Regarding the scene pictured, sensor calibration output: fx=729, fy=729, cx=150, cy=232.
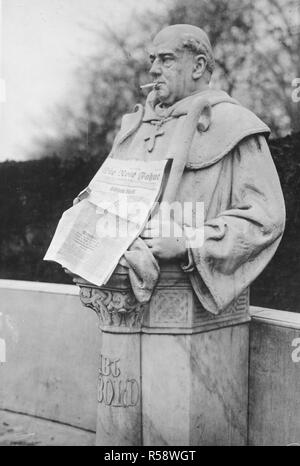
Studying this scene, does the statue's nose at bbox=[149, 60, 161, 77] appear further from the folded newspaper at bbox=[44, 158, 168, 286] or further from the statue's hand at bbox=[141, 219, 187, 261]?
the statue's hand at bbox=[141, 219, 187, 261]

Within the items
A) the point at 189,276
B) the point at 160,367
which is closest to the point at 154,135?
the point at 189,276

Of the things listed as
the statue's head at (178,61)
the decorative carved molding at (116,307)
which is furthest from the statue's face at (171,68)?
the decorative carved molding at (116,307)

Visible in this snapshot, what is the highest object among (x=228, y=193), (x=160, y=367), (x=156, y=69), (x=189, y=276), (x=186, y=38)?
(x=186, y=38)

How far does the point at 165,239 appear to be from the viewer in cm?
329

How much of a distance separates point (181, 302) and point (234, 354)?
0.50 metres

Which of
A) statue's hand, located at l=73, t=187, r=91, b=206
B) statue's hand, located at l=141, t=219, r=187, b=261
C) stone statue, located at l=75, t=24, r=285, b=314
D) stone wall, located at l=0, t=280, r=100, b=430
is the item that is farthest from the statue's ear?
stone wall, located at l=0, t=280, r=100, b=430

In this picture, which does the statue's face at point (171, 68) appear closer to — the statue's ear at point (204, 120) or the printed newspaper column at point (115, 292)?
the statue's ear at point (204, 120)

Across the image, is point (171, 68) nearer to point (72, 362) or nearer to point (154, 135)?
point (154, 135)

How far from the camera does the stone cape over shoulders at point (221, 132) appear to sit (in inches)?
139

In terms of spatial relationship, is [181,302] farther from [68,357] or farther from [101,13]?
[101,13]

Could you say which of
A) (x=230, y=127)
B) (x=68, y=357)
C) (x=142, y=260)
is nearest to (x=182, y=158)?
(x=230, y=127)

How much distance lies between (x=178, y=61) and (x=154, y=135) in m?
0.39

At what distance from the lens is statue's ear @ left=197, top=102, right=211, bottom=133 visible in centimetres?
360

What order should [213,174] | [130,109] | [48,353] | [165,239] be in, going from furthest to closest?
[130,109], [48,353], [213,174], [165,239]
